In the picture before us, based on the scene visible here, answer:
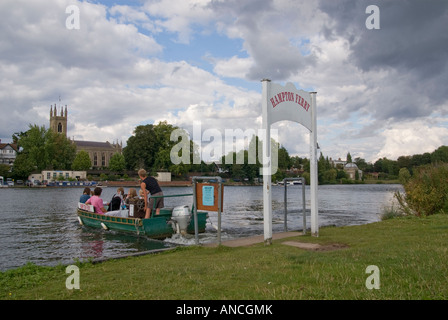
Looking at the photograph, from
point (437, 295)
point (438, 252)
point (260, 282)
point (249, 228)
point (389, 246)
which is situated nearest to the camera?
point (437, 295)

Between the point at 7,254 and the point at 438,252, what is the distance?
1318 cm

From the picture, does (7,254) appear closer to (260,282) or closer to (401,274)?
(260,282)

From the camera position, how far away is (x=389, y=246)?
874cm

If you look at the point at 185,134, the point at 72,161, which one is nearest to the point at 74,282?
the point at 185,134

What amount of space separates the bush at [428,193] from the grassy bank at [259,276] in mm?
9467

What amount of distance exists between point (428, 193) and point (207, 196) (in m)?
12.8

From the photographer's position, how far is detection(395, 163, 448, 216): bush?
18016 millimetres

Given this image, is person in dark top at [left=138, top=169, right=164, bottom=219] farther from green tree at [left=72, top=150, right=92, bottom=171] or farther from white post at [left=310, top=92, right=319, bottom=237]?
green tree at [left=72, top=150, right=92, bottom=171]

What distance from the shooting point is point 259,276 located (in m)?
6.09

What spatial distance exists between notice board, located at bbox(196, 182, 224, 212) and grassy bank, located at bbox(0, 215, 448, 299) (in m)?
1.82

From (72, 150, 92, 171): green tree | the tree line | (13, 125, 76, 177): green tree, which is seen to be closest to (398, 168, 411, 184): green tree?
the tree line

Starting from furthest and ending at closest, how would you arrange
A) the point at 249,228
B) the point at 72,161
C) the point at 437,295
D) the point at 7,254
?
the point at 72,161 → the point at 249,228 → the point at 7,254 → the point at 437,295

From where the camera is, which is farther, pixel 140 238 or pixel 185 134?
pixel 185 134

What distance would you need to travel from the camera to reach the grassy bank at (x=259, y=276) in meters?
5.02
